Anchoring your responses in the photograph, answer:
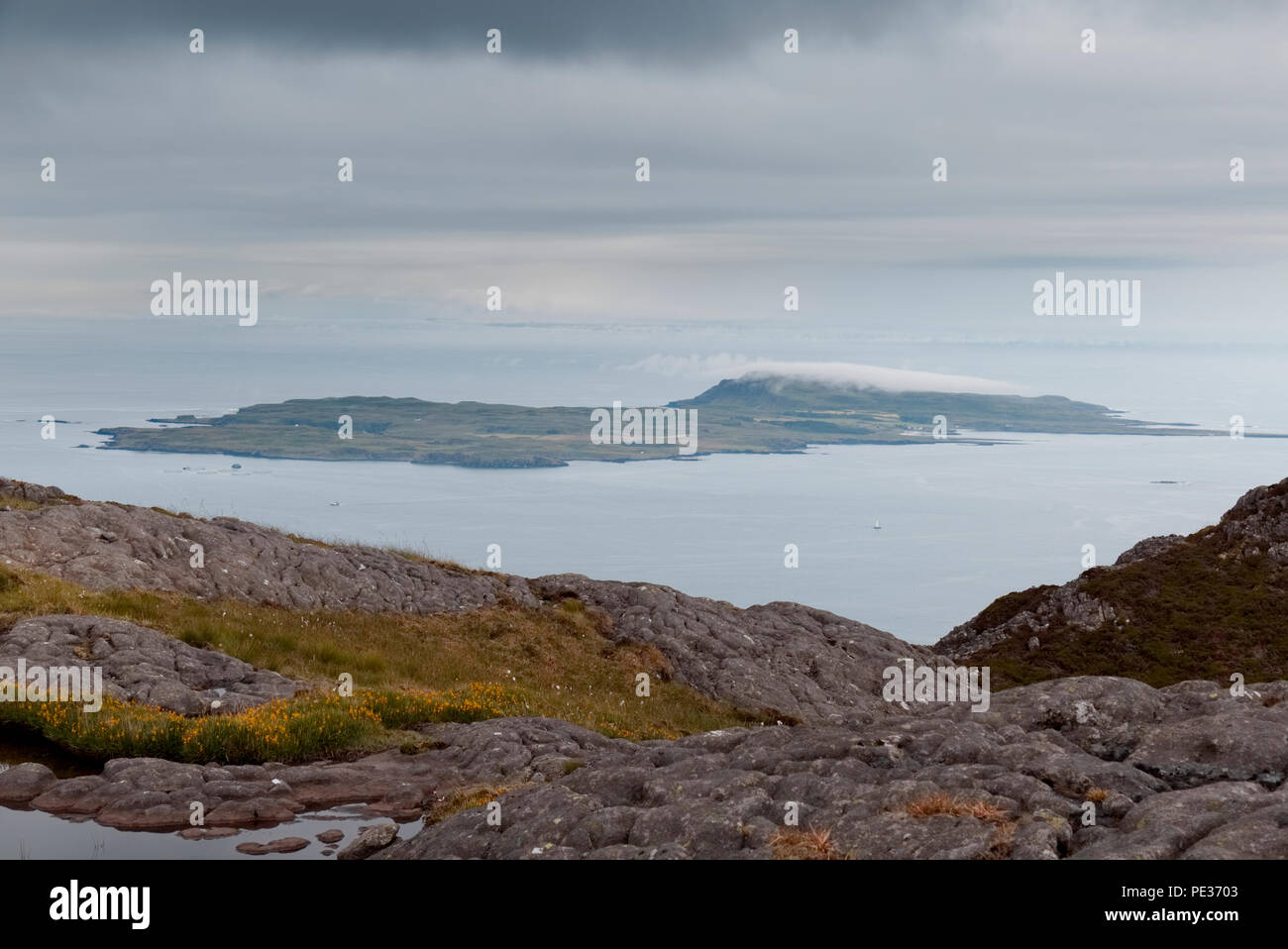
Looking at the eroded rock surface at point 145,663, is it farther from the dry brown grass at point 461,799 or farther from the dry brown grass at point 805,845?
the dry brown grass at point 805,845

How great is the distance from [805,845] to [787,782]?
213cm

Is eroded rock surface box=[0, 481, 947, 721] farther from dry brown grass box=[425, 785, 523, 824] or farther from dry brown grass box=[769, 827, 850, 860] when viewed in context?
dry brown grass box=[769, 827, 850, 860]

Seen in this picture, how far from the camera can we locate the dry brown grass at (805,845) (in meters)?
11.4

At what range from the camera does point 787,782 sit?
13.8 meters

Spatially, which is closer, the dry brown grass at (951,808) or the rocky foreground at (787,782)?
the rocky foreground at (787,782)

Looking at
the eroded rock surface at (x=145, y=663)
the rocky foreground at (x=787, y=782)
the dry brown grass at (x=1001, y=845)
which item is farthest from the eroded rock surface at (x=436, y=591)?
the dry brown grass at (x=1001, y=845)

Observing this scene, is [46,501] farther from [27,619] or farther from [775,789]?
[775,789]

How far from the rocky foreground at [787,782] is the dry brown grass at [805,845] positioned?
1.3 inches

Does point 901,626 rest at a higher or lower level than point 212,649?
lower

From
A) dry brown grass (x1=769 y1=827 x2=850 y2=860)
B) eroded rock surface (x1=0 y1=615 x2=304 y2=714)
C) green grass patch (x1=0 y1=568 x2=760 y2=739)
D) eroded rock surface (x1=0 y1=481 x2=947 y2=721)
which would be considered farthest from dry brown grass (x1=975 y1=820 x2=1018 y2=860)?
eroded rock surface (x1=0 y1=481 x2=947 y2=721)
